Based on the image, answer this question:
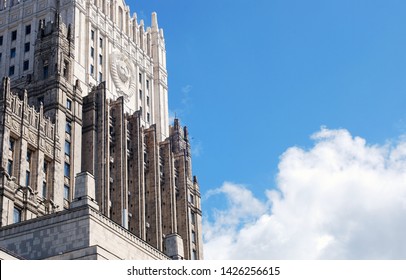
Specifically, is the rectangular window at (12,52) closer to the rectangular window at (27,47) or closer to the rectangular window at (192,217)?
the rectangular window at (27,47)

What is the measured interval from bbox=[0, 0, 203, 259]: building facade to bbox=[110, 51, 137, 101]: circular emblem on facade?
0.16 meters

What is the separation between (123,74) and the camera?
107 m

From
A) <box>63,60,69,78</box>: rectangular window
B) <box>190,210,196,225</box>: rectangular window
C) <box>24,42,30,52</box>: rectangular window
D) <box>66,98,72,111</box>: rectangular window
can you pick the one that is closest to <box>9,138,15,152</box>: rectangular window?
<box>66,98,72,111</box>: rectangular window

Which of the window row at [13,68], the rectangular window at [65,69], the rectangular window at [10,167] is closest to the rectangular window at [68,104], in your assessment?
the rectangular window at [65,69]

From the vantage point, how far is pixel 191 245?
10344cm

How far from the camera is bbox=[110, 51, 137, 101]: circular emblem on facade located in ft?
343

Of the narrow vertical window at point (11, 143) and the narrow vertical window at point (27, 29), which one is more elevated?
the narrow vertical window at point (27, 29)

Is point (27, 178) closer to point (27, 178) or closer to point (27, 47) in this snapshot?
point (27, 178)

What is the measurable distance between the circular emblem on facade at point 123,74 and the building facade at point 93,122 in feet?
0.52

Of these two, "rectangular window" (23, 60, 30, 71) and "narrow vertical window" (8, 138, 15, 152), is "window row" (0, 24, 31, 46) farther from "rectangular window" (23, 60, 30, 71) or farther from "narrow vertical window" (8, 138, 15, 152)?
"narrow vertical window" (8, 138, 15, 152)

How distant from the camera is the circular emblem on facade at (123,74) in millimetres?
104562

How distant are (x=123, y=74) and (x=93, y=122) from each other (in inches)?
672
